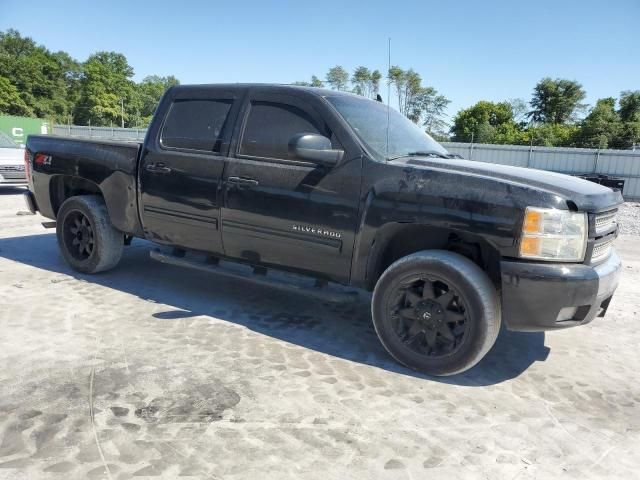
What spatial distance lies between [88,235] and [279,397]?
3.31 m

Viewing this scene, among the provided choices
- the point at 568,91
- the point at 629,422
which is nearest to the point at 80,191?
the point at 629,422

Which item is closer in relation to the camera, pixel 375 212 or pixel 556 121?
pixel 375 212

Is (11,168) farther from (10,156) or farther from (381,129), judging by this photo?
(381,129)

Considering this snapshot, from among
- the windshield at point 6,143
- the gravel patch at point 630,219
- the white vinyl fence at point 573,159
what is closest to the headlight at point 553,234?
the gravel patch at point 630,219

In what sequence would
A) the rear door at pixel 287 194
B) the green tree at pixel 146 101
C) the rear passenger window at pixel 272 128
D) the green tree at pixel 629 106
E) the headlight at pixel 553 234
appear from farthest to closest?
the green tree at pixel 146 101 → the green tree at pixel 629 106 → the rear passenger window at pixel 272 128 → the rear door at pixel 287 194 → the headlight at pixel 553 234

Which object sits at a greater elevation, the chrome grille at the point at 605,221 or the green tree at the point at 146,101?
the green tree at the point at 146,101

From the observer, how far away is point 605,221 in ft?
10.9

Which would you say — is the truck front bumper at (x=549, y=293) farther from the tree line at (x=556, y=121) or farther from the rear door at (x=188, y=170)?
the tree line at (x=556, y=121)

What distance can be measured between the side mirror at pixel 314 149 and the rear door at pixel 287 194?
0.07 metres

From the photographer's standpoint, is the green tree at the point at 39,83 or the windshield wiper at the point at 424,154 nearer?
the windshield wiper at the point at 424,154

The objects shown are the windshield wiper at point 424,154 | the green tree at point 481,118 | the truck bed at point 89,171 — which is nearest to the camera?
the windshield wiper at point 424,154

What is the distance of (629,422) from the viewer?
9.41 ft

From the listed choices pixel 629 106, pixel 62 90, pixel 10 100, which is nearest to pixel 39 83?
pixel 62 90

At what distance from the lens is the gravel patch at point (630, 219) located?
10.8m
